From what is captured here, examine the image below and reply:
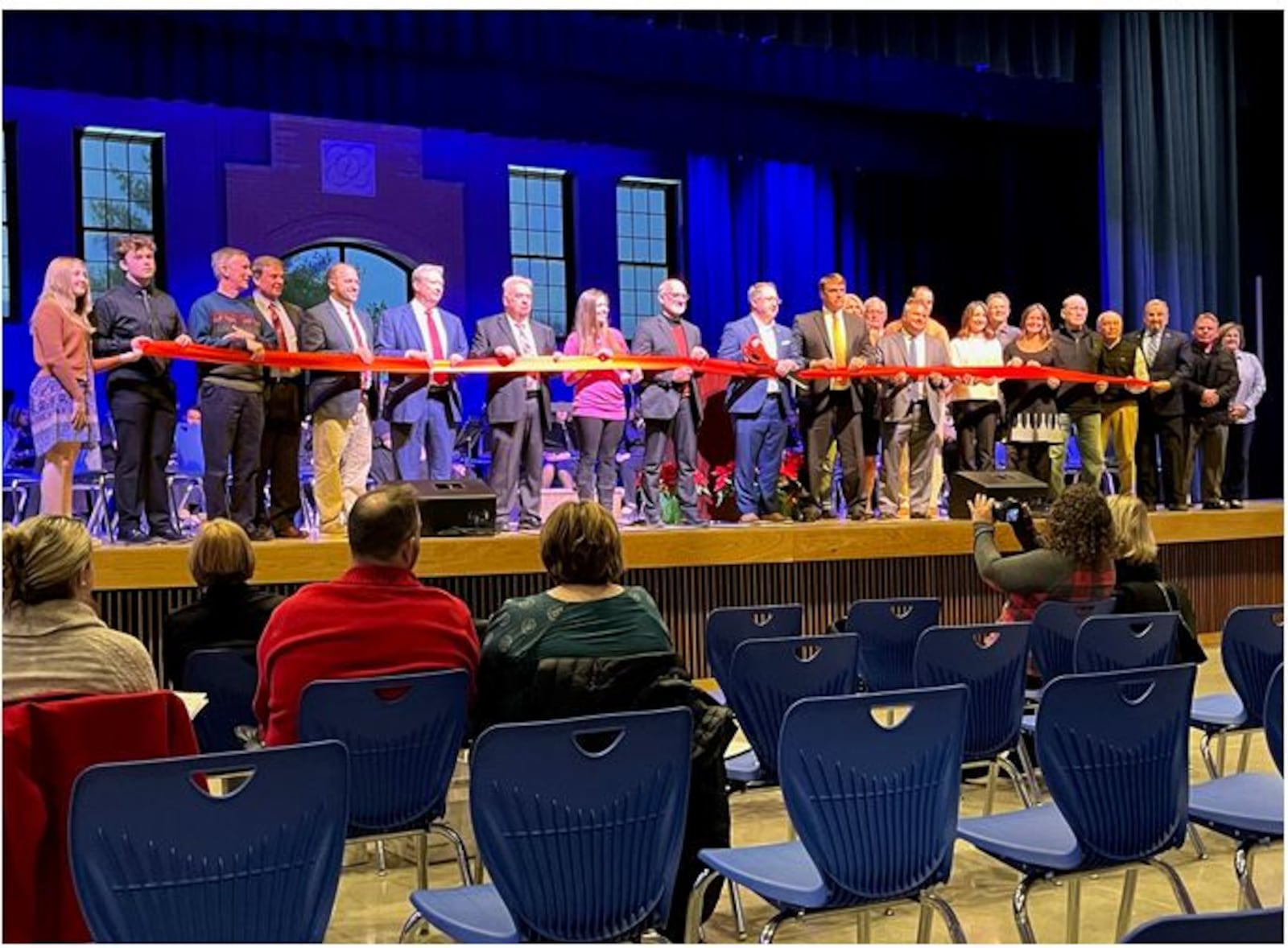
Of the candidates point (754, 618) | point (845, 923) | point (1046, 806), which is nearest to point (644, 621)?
point (1046, 806)

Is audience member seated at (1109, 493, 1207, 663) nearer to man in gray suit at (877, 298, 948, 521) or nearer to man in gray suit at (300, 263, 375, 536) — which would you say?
man in gray suit at (300, 263, 375, 536)

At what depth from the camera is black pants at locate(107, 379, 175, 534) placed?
7293mm

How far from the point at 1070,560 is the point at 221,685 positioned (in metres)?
2.73

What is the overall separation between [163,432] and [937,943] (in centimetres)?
487

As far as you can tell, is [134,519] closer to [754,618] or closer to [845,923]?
[754,618]

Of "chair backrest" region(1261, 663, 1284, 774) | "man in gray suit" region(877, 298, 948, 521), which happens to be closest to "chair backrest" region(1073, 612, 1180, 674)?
"chair backrest" region(1261, 663, 1284, 774)

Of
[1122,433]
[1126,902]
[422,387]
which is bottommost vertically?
[1126,902]

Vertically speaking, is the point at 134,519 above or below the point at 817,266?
below

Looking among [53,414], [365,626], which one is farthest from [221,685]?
[53,414]

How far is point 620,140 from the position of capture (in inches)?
524

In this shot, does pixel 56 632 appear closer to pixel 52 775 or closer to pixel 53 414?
pixel 52 775

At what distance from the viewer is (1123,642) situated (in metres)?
4.45

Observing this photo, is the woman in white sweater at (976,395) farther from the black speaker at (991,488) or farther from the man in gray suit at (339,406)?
the man in gray suit at (339,406)

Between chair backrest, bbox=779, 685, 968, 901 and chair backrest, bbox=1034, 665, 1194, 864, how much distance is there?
257 mm
